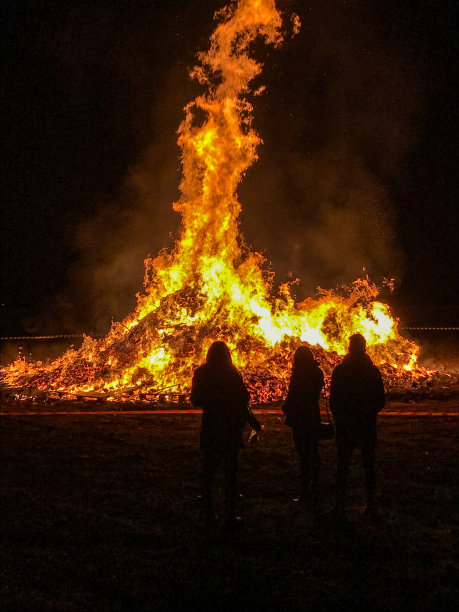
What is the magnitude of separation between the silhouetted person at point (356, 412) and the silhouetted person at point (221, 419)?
3.29 feet

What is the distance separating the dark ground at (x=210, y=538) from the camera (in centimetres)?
451

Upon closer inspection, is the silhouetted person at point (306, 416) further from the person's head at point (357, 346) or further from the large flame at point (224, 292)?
the large flame at point (224, 292)

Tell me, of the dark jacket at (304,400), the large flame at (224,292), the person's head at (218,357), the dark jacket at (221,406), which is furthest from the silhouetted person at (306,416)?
the large flame at (224,292)

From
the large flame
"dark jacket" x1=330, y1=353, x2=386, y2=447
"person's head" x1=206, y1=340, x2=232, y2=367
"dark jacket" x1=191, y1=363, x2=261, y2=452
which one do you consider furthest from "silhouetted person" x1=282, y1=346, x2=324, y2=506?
the large flame

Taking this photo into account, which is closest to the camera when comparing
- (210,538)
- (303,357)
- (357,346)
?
(210,538)

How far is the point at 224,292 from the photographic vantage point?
724 inches

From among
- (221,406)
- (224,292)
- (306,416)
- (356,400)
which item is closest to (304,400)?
(306,416)

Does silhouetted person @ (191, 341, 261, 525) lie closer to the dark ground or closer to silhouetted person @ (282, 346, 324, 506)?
the dark ground

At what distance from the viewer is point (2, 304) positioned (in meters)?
46.5

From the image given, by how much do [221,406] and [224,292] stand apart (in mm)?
12439

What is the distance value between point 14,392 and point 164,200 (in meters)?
15.0

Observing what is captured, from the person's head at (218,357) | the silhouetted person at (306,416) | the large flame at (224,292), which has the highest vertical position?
the large flame at (224,292)

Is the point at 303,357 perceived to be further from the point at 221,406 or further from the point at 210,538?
the point at 210,538

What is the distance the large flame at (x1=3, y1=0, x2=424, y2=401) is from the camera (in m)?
17.7
